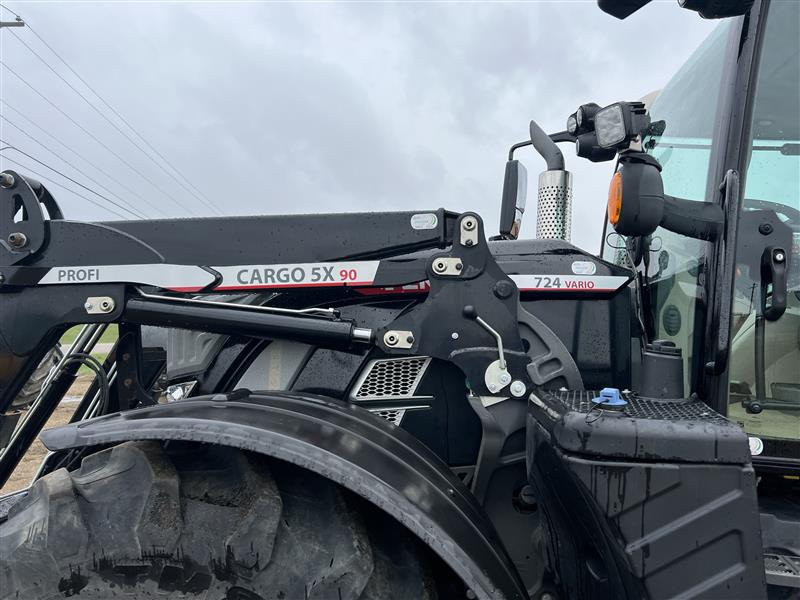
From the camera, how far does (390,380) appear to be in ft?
6.77

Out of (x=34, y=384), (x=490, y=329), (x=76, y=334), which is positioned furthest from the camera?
(x=76, y=334)

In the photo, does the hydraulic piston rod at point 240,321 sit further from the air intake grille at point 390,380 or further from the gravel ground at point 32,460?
the gravel ground at point 32,460

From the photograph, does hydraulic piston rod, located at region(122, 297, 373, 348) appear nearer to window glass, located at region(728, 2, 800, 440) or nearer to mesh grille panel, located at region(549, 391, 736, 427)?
mesh grille panel, located at region(549, 391, 736, 427)

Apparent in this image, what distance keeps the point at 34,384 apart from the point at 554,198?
2220mm

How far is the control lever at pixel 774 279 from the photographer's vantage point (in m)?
1.77

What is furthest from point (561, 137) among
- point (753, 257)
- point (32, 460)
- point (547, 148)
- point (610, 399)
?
point (32, 460)

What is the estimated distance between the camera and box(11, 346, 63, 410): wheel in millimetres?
2062

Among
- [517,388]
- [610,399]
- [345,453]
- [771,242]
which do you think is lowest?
[345,453]

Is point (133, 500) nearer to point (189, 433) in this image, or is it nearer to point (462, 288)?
point (189, 433)

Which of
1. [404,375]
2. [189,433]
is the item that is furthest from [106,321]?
[404,375]

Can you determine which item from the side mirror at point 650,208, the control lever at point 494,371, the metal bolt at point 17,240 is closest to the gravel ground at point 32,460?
the metal bolt at point 17,240

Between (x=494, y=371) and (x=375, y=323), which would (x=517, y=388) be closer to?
(x=494, y=371)

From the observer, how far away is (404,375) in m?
2.06

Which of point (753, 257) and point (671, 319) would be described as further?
point (671, 319)
